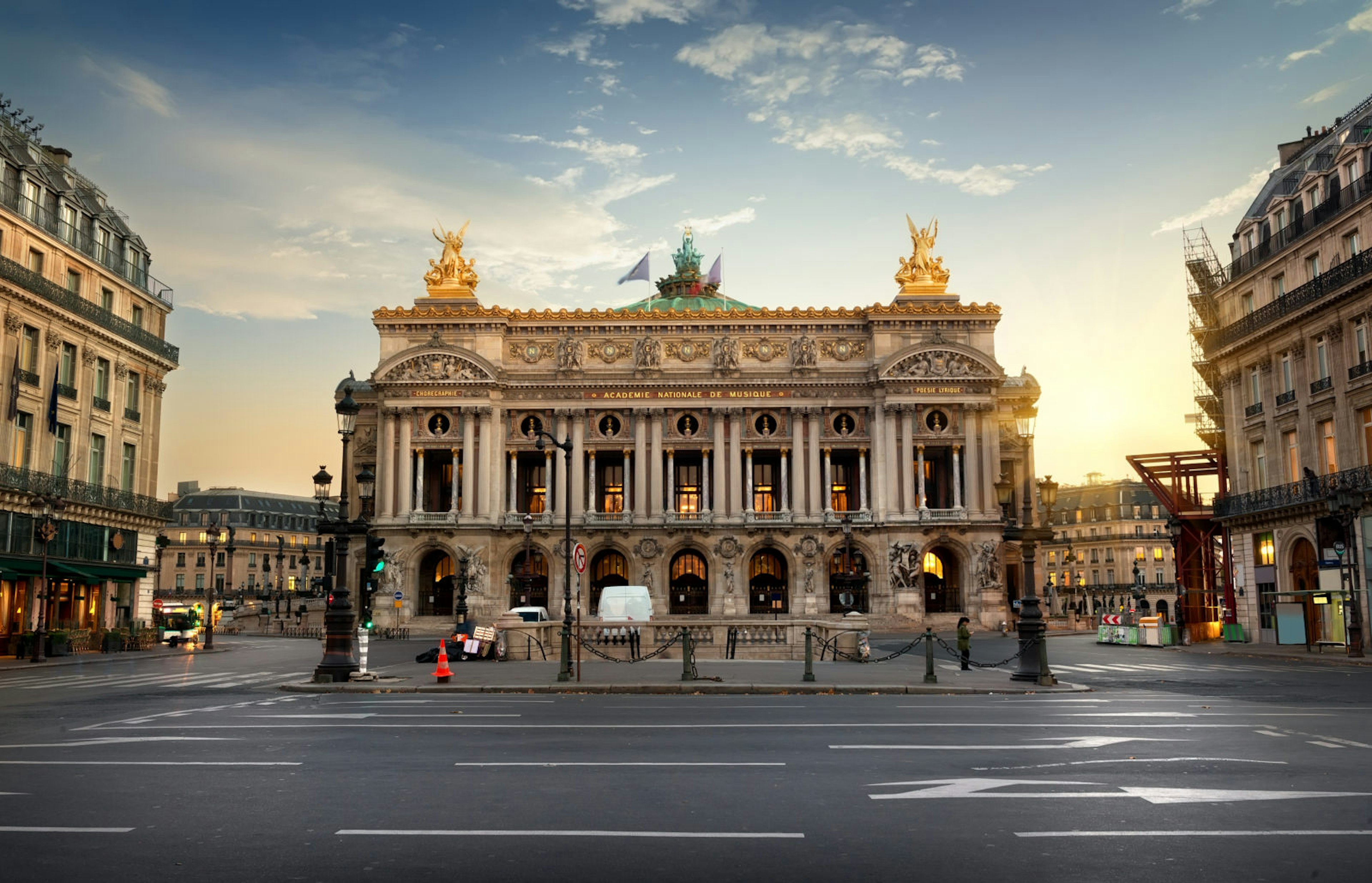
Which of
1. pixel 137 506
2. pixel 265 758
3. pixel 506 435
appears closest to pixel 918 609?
pixel 506 435

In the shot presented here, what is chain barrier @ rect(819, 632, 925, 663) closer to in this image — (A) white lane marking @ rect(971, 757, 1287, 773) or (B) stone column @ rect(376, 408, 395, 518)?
(A) white lane marking @ rect(971, 757, 1287, 773)

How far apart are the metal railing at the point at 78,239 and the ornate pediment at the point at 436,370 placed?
18.9m

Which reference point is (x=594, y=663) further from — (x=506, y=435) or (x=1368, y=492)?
(x=506, y=435)

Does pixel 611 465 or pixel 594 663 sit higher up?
pixel 611 465

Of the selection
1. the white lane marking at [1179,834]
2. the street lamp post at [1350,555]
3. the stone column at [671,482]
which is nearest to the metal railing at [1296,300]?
the street lamp post at [1350,555]

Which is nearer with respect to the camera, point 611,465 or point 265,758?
point 265,758

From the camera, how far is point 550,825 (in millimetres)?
9609

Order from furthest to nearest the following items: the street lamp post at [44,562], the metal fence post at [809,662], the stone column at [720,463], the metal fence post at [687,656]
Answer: the stone column at [720,463], the street lamp post at [44,562], the metal fence post at [809,662], the metal fence post at [687,656]

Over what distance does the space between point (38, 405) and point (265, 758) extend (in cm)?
3976

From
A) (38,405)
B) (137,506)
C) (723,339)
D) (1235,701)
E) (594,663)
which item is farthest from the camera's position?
(723,339)

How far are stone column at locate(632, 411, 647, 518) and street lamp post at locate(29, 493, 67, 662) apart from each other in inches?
1522

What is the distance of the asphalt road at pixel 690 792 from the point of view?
837cm

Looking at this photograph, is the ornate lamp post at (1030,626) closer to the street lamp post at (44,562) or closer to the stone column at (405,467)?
the street lamp post at (44,562)

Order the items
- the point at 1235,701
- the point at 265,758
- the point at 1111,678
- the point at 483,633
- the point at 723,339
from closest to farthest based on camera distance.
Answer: the point at 265,758
the point at 1235,701
the point at 1111,678
the point at 483,633
the point at 723,339
